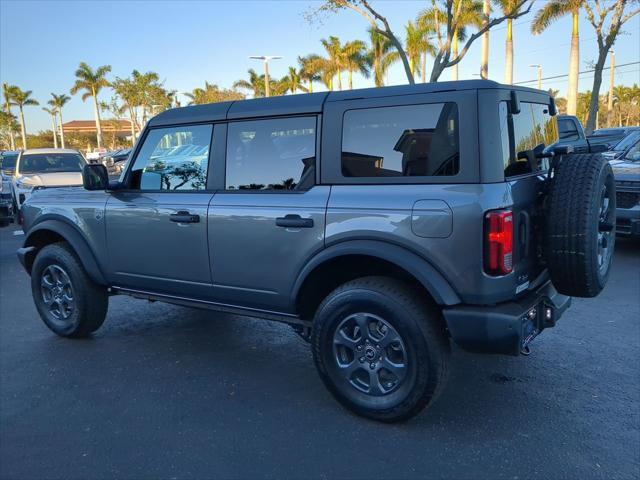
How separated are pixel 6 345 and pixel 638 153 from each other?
8.44 metres

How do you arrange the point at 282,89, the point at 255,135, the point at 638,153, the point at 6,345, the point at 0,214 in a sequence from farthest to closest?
the point at 282,89
the point at 0,214
the point at 638,153
the point at 6,345
the point at 255,135

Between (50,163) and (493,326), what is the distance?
13103mm

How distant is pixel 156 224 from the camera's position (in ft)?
13.3

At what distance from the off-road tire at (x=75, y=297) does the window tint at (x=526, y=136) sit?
351cm

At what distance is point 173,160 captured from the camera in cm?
419

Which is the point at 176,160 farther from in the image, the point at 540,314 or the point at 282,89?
the point at 282,89

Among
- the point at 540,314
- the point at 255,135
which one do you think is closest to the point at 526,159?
the point at 540,314

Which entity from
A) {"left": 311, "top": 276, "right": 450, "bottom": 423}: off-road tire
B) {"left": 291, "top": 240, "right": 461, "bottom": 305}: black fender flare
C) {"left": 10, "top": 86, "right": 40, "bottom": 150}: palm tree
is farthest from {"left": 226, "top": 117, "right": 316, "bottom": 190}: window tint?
{"left": 10, "top": 86, "right": 40, "bottom": 150}: palm tree

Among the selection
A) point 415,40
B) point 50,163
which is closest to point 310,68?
point 415,40

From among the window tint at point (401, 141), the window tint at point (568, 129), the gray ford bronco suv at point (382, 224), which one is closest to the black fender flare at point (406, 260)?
the gray ford bronco suv at point (382, 224)

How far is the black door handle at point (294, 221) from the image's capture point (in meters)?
3.34

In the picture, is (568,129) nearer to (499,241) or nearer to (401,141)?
(401,141)

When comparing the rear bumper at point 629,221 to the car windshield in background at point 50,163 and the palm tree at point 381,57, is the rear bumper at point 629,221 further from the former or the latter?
the palm tree at point 381,57

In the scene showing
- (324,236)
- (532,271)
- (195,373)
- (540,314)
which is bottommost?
(195,373)
